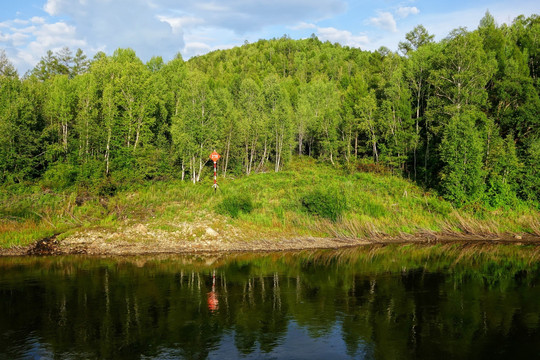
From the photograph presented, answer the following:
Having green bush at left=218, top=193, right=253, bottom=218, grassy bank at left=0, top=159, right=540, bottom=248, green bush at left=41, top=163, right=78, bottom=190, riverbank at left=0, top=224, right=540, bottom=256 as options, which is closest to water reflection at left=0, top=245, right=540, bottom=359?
riverbank at left=0, top=224, right=540, bottom=256

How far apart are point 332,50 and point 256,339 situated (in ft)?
486

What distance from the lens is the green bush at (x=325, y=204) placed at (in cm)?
3222

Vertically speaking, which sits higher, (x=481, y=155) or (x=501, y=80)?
(x=501, y=80)

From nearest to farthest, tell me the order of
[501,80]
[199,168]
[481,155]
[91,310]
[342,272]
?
[91,310] < [342,272] < [481,155] < [199,168] < [501,80]

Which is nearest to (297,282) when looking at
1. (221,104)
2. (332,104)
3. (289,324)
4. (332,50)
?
(289,324)

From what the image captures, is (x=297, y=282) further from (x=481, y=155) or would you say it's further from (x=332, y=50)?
(x=332, y=50)

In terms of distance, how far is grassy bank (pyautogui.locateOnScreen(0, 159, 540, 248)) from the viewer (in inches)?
1176

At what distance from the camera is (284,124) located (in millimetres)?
63938

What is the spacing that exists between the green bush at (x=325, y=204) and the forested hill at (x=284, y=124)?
12122mm

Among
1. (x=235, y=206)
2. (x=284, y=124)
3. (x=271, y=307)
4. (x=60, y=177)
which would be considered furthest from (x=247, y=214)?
(x=284, y=124)

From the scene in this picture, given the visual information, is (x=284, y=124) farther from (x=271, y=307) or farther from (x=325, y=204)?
(x=271, y=307)

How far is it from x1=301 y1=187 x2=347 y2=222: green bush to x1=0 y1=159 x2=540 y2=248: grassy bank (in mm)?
80

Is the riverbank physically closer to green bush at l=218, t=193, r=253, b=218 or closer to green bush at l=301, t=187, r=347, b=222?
green bush at l=301, t=187, r=347, b=222

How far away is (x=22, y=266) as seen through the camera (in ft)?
79.7
